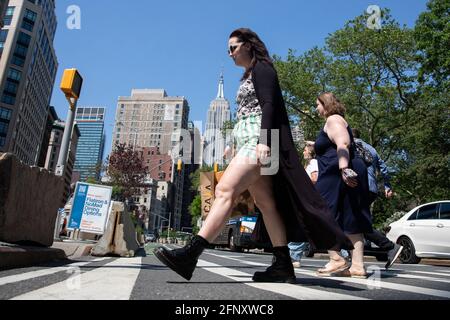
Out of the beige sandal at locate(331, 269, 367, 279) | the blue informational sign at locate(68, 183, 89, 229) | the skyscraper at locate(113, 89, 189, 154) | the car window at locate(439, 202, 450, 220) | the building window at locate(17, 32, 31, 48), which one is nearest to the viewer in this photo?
the beige sandal at locate(331, 269, 367, 279)

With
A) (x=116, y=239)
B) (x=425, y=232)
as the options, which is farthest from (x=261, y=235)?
(x=425, y=232)

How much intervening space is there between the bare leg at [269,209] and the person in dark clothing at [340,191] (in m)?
1.27

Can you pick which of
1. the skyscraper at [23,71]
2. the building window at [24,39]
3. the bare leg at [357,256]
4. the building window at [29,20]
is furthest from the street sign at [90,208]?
the building window at [29,20]

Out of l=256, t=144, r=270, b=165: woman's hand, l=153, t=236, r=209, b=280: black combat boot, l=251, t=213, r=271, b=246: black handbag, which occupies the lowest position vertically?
l=153, t=236, r=209, b=280: black combat boot

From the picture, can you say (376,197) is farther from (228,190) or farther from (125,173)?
(125,173)

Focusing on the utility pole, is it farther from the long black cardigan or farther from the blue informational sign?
the blue informational sign

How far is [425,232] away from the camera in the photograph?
9.55 meters

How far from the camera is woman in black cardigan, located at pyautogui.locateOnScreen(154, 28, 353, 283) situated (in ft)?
9.53

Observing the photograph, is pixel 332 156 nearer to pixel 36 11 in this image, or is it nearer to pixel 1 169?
pixel 1 169

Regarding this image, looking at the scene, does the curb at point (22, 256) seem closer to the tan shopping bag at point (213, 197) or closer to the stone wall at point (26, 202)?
the stone wall at point (26, 202)

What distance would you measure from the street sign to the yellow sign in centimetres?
1087

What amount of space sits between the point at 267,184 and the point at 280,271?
28.5 inches

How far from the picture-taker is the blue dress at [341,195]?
4.32m

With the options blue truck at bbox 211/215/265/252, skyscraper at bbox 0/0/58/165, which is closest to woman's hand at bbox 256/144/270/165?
blue truck at bbox 211/215/265/252
